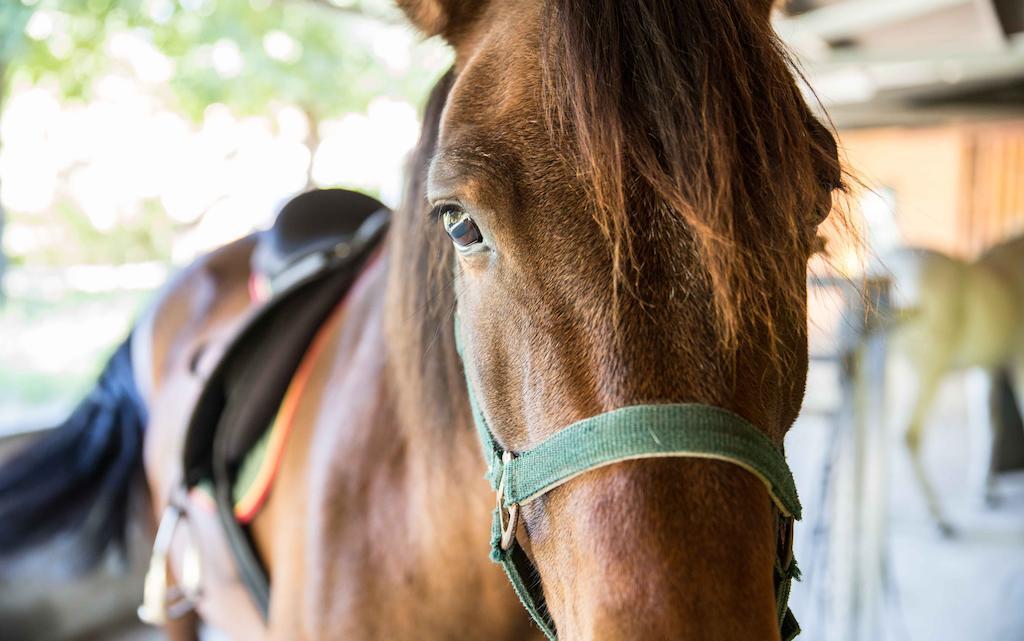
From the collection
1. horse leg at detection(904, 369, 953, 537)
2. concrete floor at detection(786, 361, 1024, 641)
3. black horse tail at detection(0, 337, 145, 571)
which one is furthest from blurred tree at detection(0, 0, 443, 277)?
horse leg at detection(904, 369, 953, 537)

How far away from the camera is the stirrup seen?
4.72ft

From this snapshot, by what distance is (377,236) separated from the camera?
156cm

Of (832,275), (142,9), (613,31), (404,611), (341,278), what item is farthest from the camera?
(142,9)

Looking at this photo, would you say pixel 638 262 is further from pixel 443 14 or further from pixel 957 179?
pixel 957 179

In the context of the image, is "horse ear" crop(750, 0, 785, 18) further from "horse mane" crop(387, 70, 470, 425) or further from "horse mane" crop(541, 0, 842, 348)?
"horse mane" crop(387, 70, 470, 425)

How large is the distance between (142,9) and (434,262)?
243 cm

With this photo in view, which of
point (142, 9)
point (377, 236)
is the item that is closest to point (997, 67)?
point (377, 236)

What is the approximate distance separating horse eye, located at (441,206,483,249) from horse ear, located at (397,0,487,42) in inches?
13.5

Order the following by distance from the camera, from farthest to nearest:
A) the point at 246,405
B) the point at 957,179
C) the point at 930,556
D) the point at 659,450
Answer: the point at 957,179, the point at 930,556, the point at 246,405, the point at 659,450

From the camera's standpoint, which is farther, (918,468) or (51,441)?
(918,468)

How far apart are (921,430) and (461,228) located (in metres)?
4.02

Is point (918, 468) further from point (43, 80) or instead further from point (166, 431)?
point (43, 80)

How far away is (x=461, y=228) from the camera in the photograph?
0.71 m

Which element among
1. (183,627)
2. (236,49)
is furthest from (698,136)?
(236,49)
